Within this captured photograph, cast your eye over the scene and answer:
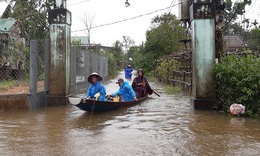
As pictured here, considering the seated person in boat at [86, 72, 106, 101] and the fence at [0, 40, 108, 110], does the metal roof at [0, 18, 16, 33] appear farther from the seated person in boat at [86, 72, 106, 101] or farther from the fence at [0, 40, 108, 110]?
the seated person in boat at [86, 72, 106, 101]

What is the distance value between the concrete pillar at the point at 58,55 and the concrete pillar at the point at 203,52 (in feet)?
14.4

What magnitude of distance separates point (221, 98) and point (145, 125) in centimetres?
309

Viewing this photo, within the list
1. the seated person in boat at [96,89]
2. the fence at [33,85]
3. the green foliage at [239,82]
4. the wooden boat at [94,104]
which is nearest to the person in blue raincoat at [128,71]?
the fence at [33,85]

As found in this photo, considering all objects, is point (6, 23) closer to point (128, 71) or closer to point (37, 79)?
point (128, 71)

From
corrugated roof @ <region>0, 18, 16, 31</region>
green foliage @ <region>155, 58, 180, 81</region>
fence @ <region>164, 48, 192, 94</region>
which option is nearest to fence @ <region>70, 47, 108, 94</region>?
fence @ <region>164, 48, 192, 94</region>

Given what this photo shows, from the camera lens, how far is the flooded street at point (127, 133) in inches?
200

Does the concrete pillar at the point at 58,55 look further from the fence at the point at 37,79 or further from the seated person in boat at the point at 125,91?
the seated person in boat at the point at 125,91

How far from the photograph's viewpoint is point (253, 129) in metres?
6.76

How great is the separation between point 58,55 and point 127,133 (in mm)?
4922

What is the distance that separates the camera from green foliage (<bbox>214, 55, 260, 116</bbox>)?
805 centimetres

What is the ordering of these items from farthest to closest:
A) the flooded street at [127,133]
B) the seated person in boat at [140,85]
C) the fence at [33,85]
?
1. the seated person in boat at [140,85]
2. the fence at [33,85]
3. the flooded street at [127,133]

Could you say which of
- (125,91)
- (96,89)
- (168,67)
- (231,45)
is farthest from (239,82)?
(231,45)

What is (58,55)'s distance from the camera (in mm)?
10133

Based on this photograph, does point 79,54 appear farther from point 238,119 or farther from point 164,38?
point 164,38
